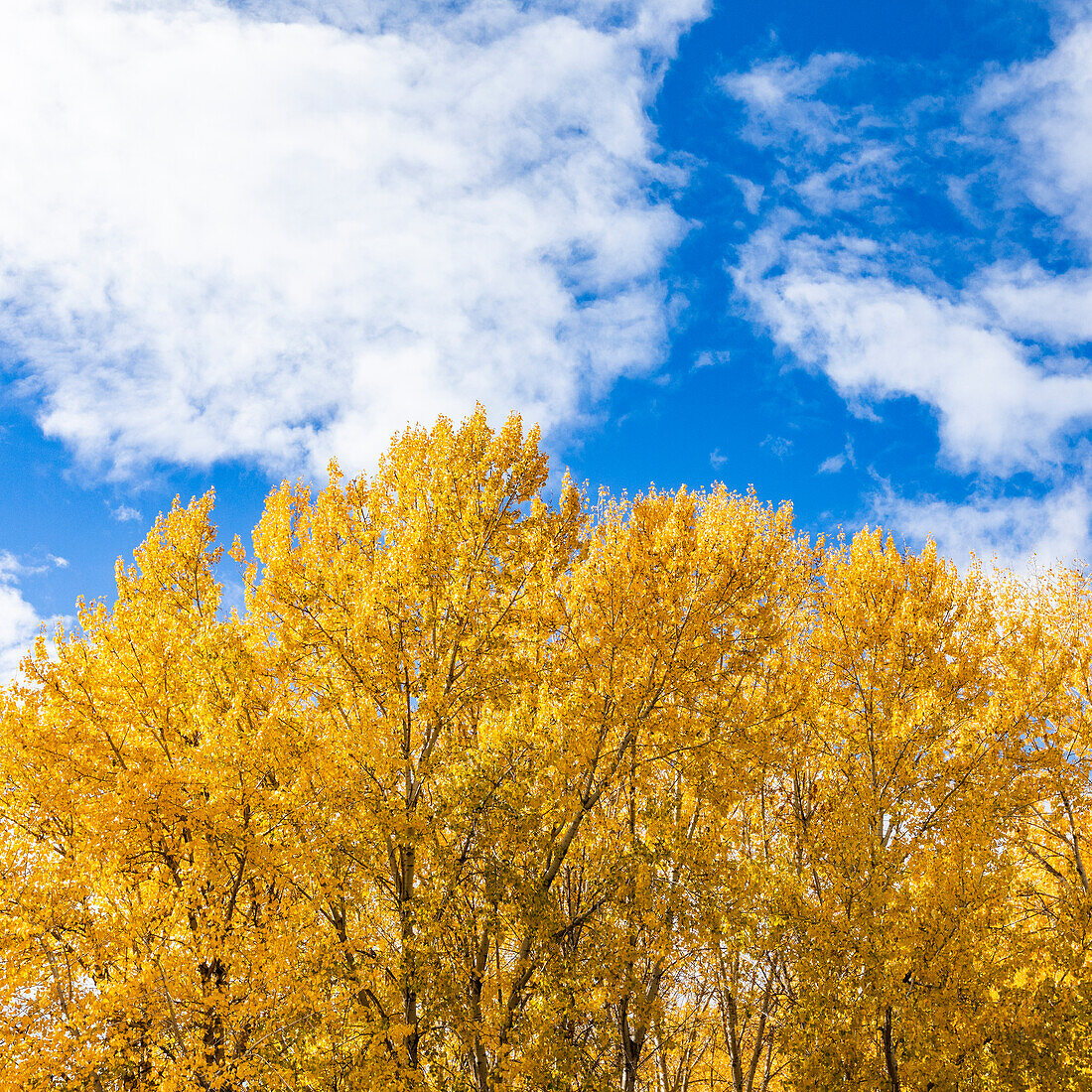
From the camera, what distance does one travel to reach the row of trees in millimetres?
9516

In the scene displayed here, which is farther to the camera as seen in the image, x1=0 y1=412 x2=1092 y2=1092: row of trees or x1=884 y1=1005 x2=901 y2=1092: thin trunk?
x1=884 y1=1005 x2=901 y2=1092: thin trunk

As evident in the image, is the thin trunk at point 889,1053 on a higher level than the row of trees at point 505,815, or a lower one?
lower

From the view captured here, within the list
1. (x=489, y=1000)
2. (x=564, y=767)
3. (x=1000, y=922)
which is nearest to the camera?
(x=489, y=1000)

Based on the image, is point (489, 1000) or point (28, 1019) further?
point (489, 1000)

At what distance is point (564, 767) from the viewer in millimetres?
11344

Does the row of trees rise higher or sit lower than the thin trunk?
higher

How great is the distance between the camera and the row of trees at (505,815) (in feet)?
31.2

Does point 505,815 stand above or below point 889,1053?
above

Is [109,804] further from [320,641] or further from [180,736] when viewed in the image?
[320,641]

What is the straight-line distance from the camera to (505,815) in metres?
10.8

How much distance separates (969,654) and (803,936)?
22.0ft

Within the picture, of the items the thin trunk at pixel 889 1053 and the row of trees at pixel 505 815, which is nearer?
the row of trees at pixel 505 815

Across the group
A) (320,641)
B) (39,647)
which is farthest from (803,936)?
(39,647)

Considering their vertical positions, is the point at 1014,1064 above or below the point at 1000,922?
below
